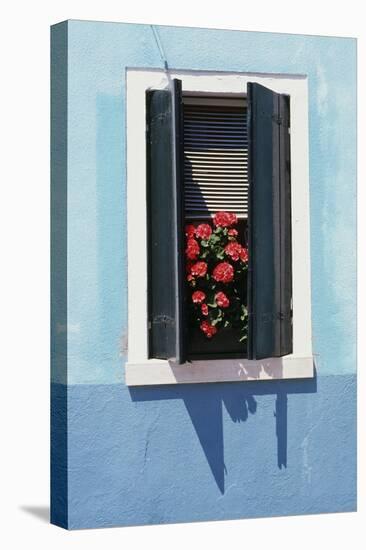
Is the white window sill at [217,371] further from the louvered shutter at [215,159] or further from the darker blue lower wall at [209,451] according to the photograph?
the louvered shutter at [215,159]

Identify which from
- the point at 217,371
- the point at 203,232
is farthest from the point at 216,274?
the point at 217,371

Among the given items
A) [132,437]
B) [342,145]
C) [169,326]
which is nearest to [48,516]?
[132,437]

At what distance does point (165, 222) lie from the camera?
40.7 ft

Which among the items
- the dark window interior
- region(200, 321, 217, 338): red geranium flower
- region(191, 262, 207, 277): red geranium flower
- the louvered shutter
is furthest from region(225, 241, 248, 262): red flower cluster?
region(200, 321, 217, 338): red geranium flower

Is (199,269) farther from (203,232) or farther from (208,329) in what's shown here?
(208,329)

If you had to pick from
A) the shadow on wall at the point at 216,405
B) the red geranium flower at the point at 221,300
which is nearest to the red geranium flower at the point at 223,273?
the red geranium flower at the point at 221,300

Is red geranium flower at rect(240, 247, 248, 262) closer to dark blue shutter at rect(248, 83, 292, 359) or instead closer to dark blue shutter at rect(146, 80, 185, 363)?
dark blue shutter at rect(248, 83, 292, 359)

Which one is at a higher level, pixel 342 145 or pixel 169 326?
pixel 342 145

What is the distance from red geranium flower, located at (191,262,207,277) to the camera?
41.7 feet

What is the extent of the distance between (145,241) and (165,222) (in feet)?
0.95

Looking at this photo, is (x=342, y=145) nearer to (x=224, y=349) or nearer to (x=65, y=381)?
(x=224, y=349)

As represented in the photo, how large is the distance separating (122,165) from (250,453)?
2323 millimetres

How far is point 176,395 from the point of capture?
12.7 m

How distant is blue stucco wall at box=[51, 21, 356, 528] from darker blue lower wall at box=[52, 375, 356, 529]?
1 cm
